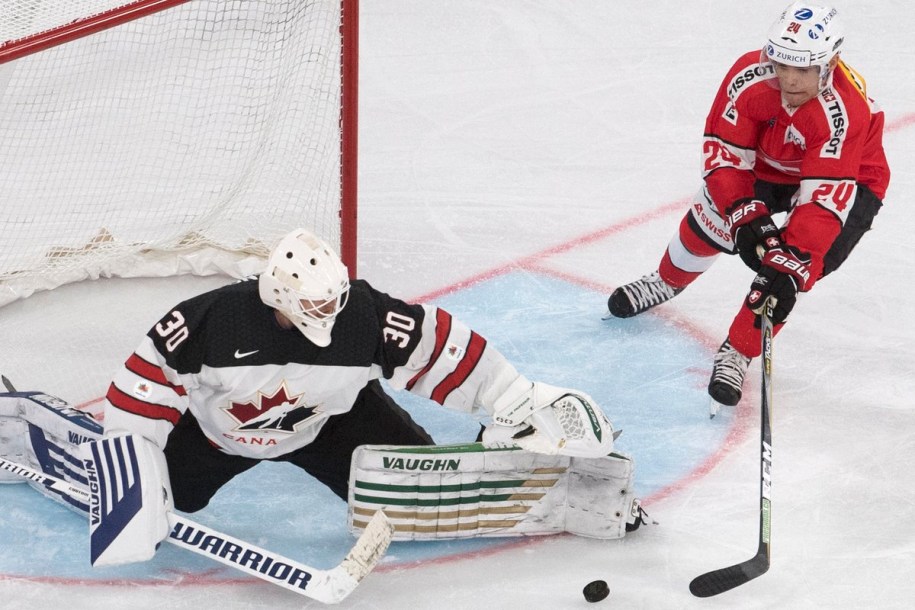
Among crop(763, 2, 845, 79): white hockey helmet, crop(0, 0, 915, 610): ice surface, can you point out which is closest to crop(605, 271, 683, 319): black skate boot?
crop(0, 0, 915, 610): ice surface

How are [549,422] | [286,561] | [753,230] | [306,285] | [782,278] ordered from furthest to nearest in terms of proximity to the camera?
1. [753,230]
2. [782,278]
3. [549,422]
4. [286,561]
5. [306,285]

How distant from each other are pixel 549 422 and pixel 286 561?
65cm

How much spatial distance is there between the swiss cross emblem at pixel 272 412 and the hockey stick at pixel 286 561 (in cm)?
25

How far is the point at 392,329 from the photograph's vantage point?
2.76m

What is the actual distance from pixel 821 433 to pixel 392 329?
4.54 ft

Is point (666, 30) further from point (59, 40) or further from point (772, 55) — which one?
point (59, 40)

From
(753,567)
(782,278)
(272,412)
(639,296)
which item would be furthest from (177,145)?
(753,567)

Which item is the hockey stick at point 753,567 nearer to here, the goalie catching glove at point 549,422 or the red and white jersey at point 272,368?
the goalie catching glove at point 549,422

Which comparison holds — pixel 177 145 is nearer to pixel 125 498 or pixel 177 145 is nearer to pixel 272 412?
pixel 272 412

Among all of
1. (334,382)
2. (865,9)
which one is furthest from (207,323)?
(865,9)

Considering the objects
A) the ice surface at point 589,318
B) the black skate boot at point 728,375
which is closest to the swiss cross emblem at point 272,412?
the ice surface at point 589,318

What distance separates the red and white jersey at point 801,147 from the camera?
3328 mm

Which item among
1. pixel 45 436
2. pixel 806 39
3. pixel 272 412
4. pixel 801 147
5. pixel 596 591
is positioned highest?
pixel 806 39

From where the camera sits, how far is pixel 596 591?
2758 mm
